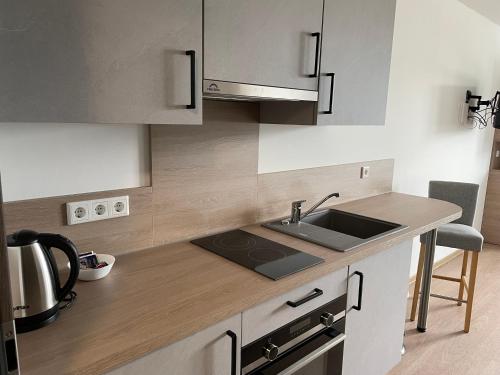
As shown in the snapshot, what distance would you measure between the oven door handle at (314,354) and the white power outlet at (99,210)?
83cm

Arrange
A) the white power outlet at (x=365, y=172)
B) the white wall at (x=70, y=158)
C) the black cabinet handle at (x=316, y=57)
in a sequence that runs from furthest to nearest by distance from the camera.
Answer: the white power outlet at (x=365, y=172) → the black cabinet handle at (x=316, y=57) → the white wall at (x=70, y=158)

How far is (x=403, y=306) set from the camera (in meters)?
2.01

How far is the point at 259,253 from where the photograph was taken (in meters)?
1.48

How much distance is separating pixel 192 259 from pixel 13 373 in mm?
767

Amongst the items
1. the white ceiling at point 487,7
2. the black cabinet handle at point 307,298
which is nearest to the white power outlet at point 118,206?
the black cabinet handle at point 307,298

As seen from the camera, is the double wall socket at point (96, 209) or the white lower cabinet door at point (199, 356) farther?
the double wall socket at point (96, 209)

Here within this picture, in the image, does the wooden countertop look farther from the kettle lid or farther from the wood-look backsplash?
the kettle lid

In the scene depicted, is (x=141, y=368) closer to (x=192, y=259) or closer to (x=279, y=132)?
(x=192, y=259)

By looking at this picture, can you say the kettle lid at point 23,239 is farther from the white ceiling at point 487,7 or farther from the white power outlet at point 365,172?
the white ceiling at point 487,7

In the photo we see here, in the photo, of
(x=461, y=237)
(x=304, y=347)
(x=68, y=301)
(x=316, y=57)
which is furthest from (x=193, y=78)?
(x=461, y=237)

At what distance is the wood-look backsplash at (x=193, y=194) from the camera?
50.6 inches

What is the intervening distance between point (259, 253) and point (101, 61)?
0.90 metres

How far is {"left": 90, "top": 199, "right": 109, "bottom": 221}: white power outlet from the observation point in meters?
1.31

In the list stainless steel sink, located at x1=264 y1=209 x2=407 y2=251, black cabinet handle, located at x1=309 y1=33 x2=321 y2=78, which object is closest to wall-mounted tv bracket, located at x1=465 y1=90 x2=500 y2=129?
stainless steel sink, located at x1=264 y1=209 x2=407 y2=251
